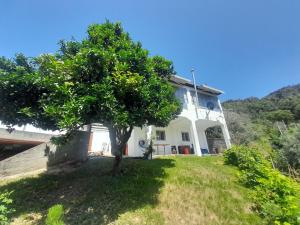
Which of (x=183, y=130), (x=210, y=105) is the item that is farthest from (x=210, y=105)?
(x=183, y=130)

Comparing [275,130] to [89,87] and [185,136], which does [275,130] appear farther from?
[89,87]

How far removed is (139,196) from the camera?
8031 millimetres

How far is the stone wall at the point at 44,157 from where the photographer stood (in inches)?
442

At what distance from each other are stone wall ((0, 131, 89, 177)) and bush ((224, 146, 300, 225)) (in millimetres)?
11664

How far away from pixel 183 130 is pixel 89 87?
50.3 ft

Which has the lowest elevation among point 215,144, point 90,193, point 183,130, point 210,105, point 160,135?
point 90,193

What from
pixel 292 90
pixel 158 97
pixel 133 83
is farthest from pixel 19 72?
pixel 292 90

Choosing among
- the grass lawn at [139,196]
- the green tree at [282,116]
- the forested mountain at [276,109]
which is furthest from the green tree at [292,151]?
the green tree at [282,116]

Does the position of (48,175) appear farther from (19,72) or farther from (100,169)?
(19,72)

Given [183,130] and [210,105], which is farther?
[183,130]

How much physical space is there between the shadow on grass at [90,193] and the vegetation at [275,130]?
31.6 ft

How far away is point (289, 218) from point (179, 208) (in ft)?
11.8

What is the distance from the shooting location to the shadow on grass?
7031mm

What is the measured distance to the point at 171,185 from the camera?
29.6 ft
